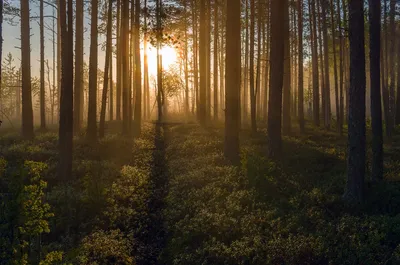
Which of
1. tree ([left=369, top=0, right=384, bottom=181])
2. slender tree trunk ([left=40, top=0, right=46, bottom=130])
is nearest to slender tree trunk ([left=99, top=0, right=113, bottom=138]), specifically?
slender tree trunk ([left=40, top=0, right=46, bottom=130])

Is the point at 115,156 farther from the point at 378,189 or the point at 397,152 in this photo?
the point at 397,152

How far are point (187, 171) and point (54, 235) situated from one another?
6.15 meters

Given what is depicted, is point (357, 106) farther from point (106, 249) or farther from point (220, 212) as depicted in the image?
point (106, 249)

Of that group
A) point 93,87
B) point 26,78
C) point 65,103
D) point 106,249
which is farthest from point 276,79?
point 26,78

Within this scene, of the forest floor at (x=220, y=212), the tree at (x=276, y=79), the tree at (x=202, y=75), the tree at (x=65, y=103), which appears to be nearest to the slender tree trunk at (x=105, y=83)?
the forest floor at (x=220, y=212)

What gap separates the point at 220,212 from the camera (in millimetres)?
9492

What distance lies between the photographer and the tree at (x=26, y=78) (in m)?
20.2

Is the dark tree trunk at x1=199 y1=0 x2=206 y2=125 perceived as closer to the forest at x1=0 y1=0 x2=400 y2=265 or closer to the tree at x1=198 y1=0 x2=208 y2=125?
the tree at x1=198 y1=0 x2=208 y2=125

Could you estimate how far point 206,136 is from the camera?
68.0 ft

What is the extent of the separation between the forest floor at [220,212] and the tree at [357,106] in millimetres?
548

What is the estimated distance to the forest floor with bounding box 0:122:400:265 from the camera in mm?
7172

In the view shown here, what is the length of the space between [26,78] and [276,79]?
1491 centimetres

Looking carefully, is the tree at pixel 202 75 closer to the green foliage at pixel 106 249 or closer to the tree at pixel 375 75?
the tree at pixel 375 75

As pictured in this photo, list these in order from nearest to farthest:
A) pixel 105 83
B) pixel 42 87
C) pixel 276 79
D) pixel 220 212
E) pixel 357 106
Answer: pixel 357 106
pixel 220 212
pixel 276 79
pixel 105 83
pixel 42 87
